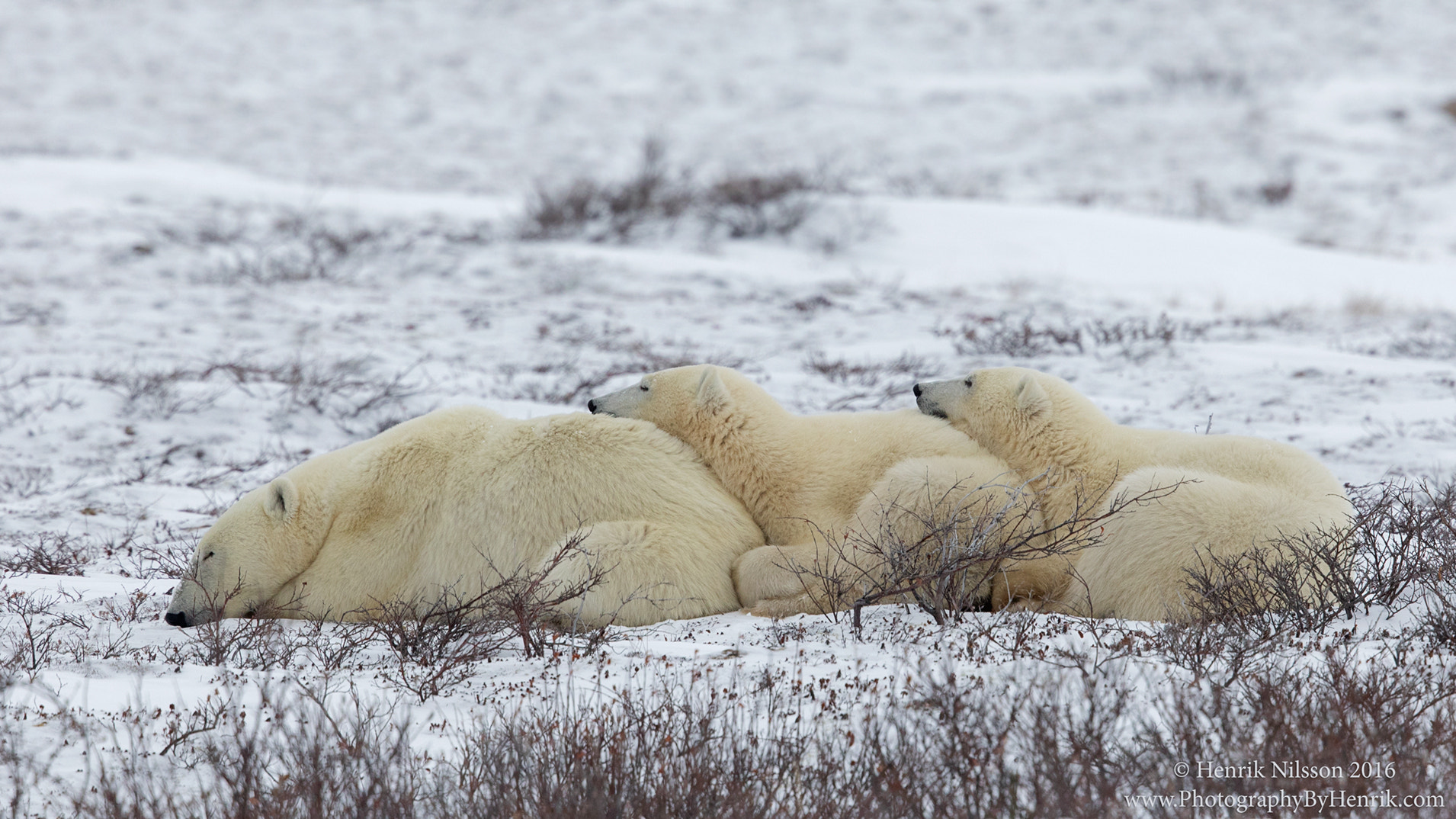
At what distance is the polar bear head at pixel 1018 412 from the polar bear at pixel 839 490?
0.11 metres

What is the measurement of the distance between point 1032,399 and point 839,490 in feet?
2.77

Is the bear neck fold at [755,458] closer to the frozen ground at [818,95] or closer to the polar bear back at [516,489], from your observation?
the polar bear back at [516,489]

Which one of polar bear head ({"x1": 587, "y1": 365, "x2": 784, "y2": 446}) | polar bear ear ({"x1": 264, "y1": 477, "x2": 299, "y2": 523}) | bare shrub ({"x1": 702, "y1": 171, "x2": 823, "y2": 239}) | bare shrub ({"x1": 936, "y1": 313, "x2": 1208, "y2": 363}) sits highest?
polar bear head ({"x1": 587, "y1": 365, "x2": 784, "y2": 446})

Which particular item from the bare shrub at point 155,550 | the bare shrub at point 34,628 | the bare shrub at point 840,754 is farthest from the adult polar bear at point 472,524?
the bare shrub at point 840,754

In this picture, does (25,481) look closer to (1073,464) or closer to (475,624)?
(475,624)

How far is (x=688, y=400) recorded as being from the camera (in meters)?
4.56

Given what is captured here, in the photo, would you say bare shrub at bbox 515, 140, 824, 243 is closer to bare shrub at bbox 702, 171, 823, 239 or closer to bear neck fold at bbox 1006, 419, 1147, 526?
bare shrub at bbox 702, 171, 823, 239

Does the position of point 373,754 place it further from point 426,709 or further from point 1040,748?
point 1040,748

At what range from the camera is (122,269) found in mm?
11086

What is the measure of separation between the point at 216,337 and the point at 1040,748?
8.14 m

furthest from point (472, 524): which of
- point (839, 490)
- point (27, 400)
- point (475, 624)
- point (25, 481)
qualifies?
point (27, 400)

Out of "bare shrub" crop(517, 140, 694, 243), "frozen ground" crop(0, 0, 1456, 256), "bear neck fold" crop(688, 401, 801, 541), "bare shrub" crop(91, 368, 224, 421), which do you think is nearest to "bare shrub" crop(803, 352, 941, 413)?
"bear neck fold" crop(688, 401, 801, 541)

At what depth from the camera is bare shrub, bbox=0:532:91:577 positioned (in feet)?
14.8

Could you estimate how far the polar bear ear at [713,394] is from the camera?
4.50 metres
